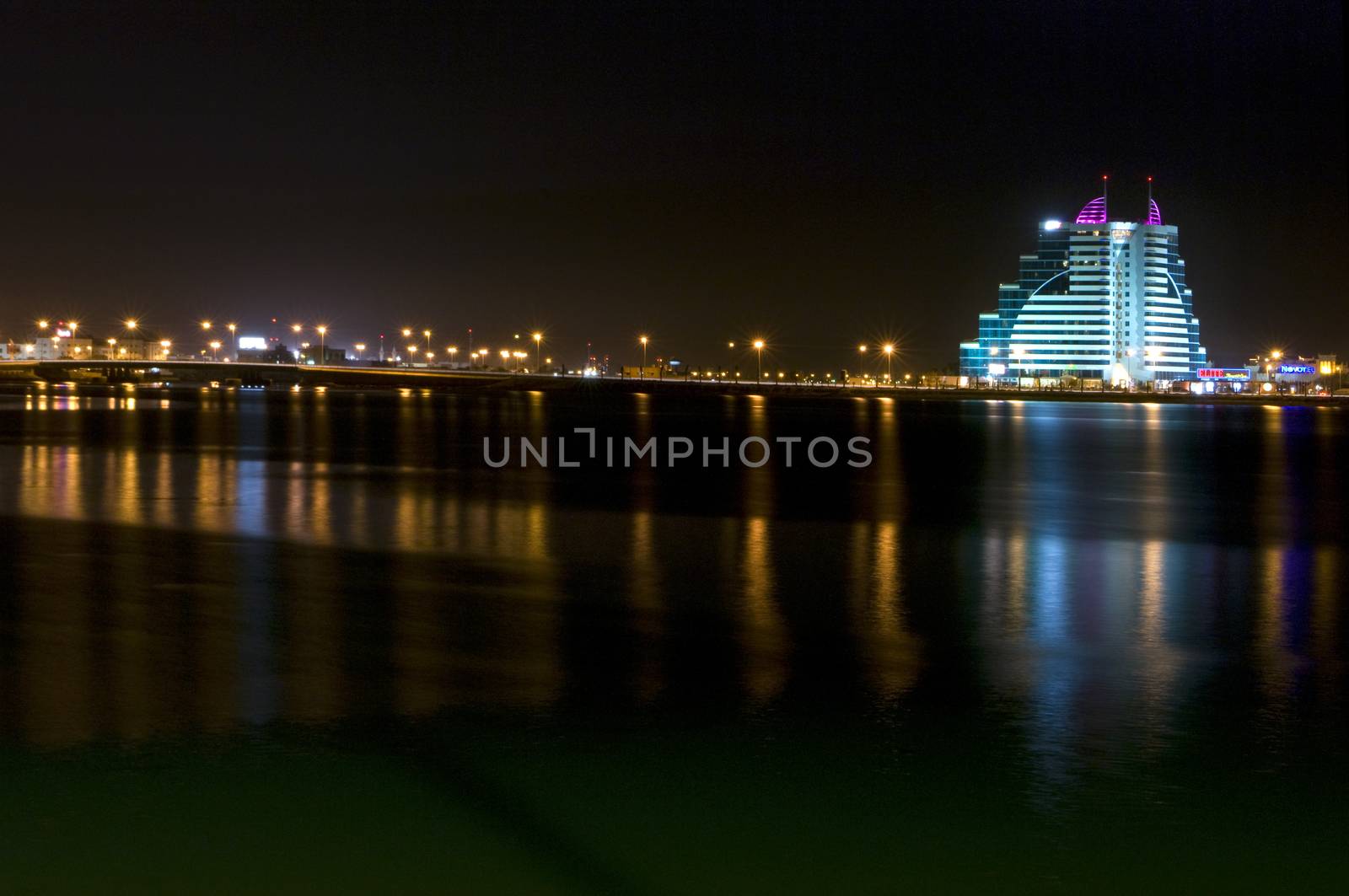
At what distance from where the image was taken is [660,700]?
27.7 feet

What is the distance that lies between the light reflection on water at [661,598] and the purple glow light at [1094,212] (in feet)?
593

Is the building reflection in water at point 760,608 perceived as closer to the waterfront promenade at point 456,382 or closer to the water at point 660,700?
the water at point 660,700

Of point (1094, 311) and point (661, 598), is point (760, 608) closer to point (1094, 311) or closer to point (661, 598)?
point (661, 598)

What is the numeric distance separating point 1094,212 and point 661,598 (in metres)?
202

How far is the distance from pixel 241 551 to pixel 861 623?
26.4 ft

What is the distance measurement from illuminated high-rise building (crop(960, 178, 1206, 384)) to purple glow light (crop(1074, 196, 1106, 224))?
366cm

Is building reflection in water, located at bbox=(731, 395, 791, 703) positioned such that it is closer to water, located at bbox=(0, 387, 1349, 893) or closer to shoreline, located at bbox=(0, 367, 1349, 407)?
water, located at bbox=(0, 387, 1349, 893)

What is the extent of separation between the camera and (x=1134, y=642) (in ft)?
34.6

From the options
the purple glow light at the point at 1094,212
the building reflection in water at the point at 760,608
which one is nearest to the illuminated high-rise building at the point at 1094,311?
the purple glow light at the point at 1094,212

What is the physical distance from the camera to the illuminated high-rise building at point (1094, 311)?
185875 millimetres

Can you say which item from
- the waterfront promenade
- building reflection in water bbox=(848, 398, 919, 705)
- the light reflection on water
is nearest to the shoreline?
the waterfront promenade

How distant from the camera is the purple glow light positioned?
19700cm

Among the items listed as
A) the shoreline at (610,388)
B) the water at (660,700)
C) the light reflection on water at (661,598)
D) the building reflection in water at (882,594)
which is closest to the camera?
the water at (660,700)

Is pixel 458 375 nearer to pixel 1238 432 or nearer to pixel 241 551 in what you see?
pixel 1238 432
